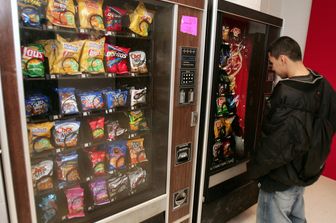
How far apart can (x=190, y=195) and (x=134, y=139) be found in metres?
0.61

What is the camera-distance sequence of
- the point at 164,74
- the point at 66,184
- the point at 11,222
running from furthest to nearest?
the point at 164,74 → the point at 66,184 → the point at 11,222

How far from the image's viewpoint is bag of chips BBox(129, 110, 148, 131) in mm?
1819

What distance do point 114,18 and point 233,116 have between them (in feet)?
4.12

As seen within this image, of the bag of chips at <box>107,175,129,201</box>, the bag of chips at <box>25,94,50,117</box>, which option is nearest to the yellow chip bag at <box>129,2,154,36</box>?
the bag of chips at <box>25,94,50,117</box>

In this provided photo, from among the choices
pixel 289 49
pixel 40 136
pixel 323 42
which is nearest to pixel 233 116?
pixel 289 49

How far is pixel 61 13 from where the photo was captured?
1324 millimetres

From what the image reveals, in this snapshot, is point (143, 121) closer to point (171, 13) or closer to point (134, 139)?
point (134, 139)

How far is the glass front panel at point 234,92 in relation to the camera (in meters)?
2.02

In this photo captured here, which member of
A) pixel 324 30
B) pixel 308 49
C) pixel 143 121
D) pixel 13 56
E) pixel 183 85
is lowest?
pixel 143 121

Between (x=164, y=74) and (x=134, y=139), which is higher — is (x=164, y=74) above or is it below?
above

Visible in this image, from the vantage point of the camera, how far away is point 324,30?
127 inches

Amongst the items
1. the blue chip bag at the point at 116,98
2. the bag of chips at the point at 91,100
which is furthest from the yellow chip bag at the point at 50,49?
the blue chip bag at the point at 116,98

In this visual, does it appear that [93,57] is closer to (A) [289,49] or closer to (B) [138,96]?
(B) [138,96]

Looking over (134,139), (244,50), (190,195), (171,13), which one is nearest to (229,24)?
(244,50)
